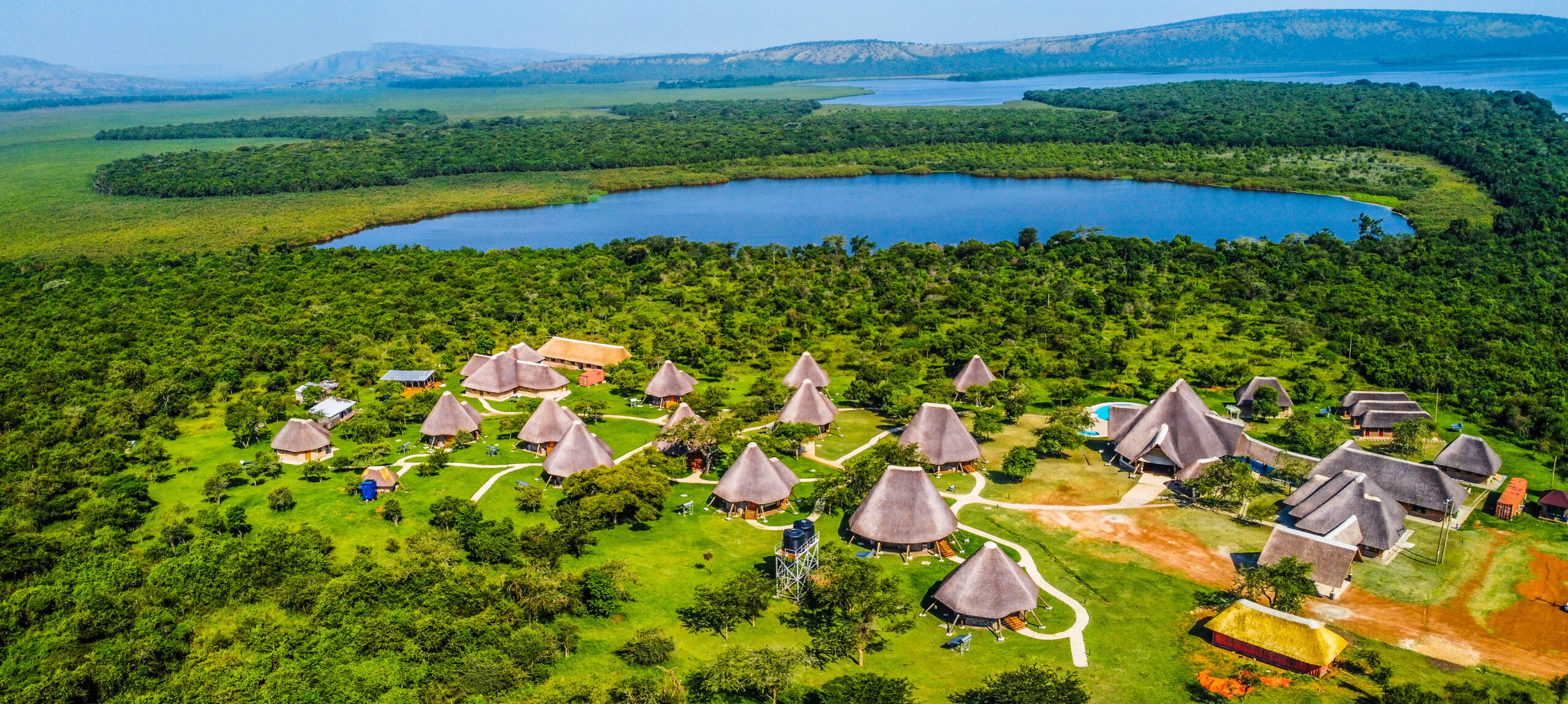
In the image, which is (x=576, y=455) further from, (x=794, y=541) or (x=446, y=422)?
(x=794, y=541)

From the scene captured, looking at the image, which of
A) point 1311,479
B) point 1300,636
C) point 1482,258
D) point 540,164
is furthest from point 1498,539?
point 540,164

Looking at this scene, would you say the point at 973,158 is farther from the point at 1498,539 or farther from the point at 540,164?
the point at 1498,539

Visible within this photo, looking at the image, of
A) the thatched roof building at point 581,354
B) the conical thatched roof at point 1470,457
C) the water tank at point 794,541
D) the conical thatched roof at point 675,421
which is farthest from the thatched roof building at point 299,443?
the conical thatched roof at point 1470,457

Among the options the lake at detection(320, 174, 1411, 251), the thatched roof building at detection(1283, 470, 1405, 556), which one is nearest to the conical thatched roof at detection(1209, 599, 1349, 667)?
the thatched roof building at detection(1283, 470, 1405, 556)

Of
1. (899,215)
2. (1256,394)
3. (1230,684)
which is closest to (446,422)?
(1230,684)

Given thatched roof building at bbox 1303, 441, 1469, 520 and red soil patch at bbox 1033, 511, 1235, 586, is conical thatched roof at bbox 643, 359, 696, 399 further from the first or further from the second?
thatched roof building at bbox 1303, 441, 1469, 520

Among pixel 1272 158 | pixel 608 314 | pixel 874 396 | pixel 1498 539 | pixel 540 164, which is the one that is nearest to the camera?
pixel 1498 539

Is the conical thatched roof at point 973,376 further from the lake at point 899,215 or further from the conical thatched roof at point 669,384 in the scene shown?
the lake at point 899,215
